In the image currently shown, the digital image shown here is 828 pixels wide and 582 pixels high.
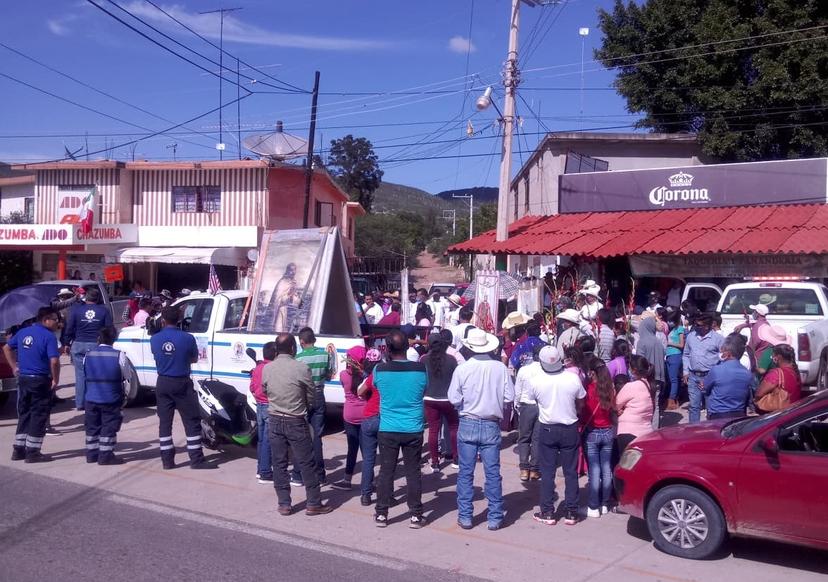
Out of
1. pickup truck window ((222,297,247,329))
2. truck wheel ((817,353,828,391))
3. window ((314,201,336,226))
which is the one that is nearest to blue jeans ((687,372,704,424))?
truck wheel ((817,353,828,391))

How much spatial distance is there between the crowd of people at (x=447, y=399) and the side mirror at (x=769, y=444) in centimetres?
151

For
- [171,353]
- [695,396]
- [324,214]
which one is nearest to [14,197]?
[324,214]

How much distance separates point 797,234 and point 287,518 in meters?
13.6

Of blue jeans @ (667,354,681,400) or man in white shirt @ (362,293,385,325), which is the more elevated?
man in white shirt @ (362,293,385,325)

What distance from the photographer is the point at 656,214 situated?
66.9 feet

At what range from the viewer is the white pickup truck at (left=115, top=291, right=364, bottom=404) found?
429 inches

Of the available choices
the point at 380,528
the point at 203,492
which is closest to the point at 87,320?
the point at 203,492

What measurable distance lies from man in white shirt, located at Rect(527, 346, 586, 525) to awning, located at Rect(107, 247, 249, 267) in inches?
755

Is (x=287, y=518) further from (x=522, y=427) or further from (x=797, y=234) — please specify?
(x=797, y=234)

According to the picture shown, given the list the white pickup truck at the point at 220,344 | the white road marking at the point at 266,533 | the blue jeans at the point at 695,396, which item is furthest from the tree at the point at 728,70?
the white road marking at the point at 266,533

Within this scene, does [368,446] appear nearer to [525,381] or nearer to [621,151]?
[525,381]

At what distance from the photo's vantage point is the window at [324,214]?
107 feet

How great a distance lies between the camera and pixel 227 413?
9.42 metres

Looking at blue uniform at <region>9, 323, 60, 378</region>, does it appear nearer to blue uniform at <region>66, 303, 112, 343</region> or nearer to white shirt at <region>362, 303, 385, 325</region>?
blue uniform at <region>66, 303, 112, 343</region>
